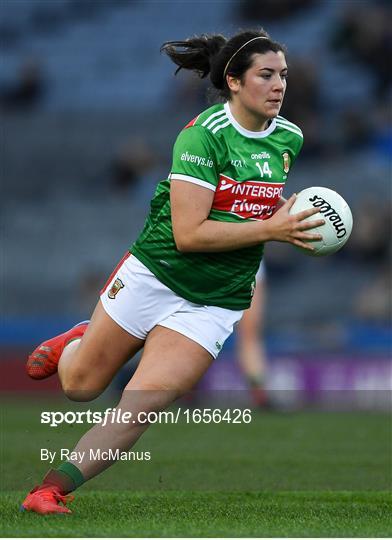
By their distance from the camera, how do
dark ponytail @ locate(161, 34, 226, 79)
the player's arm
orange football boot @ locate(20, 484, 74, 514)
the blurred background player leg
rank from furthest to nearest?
the blurred background player leg < dark ponytail @ locate(161, 34, 226, 79) < the player's arm < orange football boot @ locate(20, 484, 74, 514)

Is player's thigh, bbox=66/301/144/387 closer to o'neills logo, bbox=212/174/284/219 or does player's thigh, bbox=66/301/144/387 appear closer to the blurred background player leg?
o'neills logo, bbox=212/174/284/219

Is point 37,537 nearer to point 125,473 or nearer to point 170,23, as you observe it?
point 125,473

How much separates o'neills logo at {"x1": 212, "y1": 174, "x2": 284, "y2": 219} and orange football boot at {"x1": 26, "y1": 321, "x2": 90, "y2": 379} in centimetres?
112

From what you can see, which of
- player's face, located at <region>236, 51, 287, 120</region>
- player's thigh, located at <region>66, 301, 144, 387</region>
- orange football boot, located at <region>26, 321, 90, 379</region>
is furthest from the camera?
orange football boot, located at <region>26, 321, 90, 379</region>

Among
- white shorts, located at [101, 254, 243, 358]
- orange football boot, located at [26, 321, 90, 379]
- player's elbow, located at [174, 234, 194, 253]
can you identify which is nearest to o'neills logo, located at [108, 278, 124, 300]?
white shorts, located at [101, 254, 243, 358]

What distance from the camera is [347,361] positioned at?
13.3m

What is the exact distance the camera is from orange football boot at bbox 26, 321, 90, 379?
5.88 metres

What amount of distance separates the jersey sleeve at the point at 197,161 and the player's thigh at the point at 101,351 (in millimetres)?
747

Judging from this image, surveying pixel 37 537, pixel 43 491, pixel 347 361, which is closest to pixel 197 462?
pixel 43 491

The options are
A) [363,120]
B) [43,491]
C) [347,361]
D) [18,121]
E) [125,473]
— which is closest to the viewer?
[43,491]

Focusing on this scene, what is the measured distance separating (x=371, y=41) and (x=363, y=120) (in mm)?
1860

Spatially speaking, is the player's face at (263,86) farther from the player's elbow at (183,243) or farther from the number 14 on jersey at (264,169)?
the player's elbow at (183,243)

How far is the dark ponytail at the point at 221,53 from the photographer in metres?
5.25

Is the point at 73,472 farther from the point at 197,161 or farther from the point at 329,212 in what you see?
the point at 329,212
